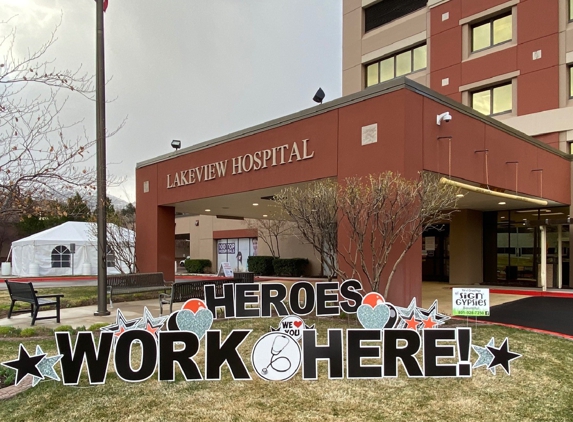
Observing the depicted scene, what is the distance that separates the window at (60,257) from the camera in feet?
98.8

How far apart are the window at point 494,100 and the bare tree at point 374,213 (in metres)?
13.5

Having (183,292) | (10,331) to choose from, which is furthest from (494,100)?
(10,331)

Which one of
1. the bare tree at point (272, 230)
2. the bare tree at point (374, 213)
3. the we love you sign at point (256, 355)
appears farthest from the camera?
the bare tree at point (272, 230)

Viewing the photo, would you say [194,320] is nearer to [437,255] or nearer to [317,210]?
[317,210]

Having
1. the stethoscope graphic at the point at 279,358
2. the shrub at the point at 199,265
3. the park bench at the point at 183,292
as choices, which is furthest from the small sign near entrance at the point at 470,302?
the shrub at the point at 199,265

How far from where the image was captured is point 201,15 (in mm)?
12930

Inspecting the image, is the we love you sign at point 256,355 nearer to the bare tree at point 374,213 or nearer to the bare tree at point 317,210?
the bare tree at point 374,213

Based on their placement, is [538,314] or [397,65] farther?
[397,65]

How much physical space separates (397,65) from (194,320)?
80.2ft

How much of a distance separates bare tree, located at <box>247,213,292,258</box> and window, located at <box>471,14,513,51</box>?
1293 centimetres

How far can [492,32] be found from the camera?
74.0 feet

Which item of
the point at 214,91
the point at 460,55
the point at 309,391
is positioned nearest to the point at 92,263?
the point at 214,91

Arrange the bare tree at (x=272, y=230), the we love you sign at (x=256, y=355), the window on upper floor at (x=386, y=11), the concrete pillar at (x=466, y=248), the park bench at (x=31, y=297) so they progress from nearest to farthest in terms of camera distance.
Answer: the we love you sign at (x=256, y=355)
the park bench at (x=31, y=297)
the concrete pillar at (x=466, y=248)
the bare tree at (x=272, y=230)
the window on upper floor at (x=386, y=11)

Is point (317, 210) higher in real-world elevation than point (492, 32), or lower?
lower
